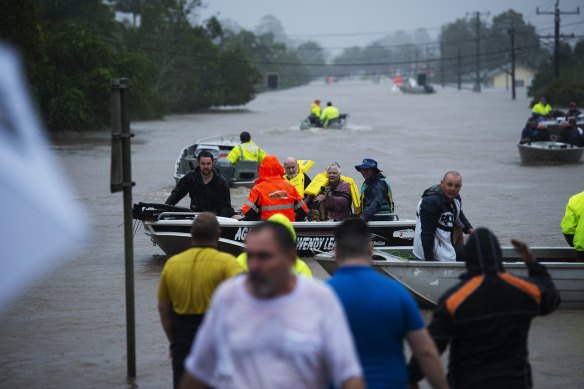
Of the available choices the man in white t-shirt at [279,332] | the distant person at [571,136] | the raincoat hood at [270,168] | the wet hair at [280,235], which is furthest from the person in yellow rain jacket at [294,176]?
the distant person at [571,136]

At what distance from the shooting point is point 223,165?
71.8ft

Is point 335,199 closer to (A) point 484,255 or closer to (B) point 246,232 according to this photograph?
(B) point 246,232

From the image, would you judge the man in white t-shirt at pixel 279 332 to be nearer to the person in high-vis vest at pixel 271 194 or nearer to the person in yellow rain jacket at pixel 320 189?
the person in high-vis vest at pixel 271 194

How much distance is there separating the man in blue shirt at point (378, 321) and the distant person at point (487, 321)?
0.46 metres

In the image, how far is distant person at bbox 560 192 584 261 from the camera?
36.9ft

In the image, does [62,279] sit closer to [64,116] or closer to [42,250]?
[42,250]

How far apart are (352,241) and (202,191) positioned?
884cm

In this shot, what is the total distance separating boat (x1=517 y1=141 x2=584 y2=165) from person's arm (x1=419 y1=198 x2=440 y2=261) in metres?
21.9

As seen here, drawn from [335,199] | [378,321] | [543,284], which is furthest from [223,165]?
[378,321]

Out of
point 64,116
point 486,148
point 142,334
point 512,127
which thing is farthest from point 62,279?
point 512,127

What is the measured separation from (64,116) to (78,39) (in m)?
4.56

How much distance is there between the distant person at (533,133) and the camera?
107ft

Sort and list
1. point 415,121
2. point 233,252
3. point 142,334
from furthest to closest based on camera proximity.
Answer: point 415,121 → point 233,252 → point 142,334

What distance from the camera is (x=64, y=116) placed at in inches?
1950
